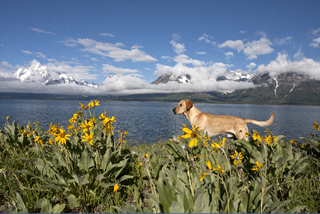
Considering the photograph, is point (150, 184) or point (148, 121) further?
point (148, 121)

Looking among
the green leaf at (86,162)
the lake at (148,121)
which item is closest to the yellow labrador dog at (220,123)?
the lake at (148,121)

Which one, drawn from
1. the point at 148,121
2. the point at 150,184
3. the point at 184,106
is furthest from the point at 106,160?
the point at 148,121

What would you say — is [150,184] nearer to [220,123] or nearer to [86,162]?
[86,162]

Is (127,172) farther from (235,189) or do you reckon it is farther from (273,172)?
(273,172)

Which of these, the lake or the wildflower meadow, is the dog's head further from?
the wildflower meadow

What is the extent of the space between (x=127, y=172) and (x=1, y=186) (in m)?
2.63

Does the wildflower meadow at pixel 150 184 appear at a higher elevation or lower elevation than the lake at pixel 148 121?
higher

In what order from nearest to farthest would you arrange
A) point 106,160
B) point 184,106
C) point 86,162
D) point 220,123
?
point 86,162
point 106,160
point 220,123
point 184,106

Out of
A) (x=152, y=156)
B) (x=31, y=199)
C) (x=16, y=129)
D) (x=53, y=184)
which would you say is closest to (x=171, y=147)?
(x=152, y=156)

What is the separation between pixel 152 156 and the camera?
491 cm

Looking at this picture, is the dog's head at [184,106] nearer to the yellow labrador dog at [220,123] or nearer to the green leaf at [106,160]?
the yellow labrador dog at [220,123]

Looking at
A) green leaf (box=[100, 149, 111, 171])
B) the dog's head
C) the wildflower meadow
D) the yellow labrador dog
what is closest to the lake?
green leaf (box=[100, 149, 111, 171])

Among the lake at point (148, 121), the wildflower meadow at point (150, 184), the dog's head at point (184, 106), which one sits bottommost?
the lake at point (148, 121)

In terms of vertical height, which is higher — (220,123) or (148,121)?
(220,123)
